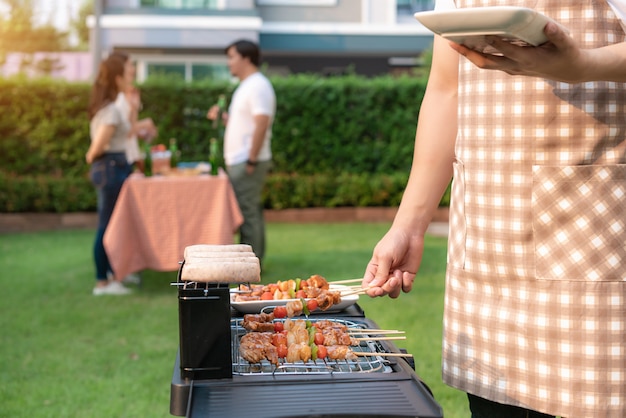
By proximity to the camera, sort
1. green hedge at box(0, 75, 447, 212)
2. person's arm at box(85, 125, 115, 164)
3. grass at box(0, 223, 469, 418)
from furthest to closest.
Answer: green hedge at box(0, 75, 447, 212) → person's arm at box(85, 125, 115, 164) → grass at box(0, 223, 469, 418)

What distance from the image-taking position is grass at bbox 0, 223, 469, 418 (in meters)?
4.49

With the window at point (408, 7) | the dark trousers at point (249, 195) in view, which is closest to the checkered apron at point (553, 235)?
the dark trousers at point (249, 195)

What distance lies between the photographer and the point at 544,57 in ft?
4.56

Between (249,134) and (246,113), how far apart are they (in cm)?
20

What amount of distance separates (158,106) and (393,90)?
3.54 metres

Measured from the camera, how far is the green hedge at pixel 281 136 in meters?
11.6

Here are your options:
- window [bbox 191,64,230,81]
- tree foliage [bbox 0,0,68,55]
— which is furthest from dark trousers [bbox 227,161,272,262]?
tree foliage [bbox 0,0,68,55]

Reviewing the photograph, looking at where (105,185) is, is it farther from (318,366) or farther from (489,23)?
(489,23)

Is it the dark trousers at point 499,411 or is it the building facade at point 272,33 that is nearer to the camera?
the dark trousers at point 499,411

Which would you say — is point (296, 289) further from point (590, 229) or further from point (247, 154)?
point (247, 154)

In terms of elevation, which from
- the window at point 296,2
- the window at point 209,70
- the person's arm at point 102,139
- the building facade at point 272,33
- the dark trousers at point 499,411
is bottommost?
the dark trousers at point 499,411

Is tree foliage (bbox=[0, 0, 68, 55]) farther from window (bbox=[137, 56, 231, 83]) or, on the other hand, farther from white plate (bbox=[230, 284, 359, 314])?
white plate (bbox=[230, 284, 359, 314])

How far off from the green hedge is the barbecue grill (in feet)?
32.9

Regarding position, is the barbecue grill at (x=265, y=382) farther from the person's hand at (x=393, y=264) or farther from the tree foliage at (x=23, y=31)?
the tree foliage at (x=23, y=31)
